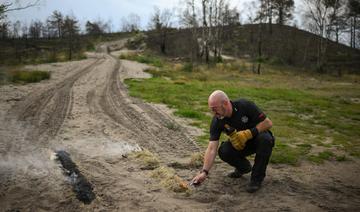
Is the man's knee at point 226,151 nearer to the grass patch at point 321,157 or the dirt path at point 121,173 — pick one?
the dirt path at point 121,173

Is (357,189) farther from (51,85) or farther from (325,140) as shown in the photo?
(51,85)

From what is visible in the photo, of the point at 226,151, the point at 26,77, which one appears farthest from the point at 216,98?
the point at 26,77

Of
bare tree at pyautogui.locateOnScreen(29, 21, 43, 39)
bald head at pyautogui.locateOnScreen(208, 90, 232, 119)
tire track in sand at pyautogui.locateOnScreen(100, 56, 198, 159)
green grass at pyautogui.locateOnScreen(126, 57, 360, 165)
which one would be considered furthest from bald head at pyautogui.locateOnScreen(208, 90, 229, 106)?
bare tree at pyautogui.locateOnScreen(29, 21, 43, 39)

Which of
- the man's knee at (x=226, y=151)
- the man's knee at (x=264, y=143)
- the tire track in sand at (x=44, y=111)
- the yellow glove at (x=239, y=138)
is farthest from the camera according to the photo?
the tire track in sand at (x=44, y=111)

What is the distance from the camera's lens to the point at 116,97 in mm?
13938

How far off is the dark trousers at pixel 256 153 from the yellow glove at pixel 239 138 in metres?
0.21

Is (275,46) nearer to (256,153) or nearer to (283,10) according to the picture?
(283,10)

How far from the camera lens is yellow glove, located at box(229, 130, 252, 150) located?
516cm

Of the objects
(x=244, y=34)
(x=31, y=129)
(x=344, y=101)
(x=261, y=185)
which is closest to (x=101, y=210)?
(x=261, y=185)

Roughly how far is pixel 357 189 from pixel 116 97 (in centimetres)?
970

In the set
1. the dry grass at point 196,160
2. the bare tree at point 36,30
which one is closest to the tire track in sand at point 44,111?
the dry grass at point 196,160

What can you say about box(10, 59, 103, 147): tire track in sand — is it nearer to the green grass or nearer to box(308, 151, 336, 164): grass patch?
the green grass

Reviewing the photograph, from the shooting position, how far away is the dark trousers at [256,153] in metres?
5.30

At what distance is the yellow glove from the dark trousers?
213mm
